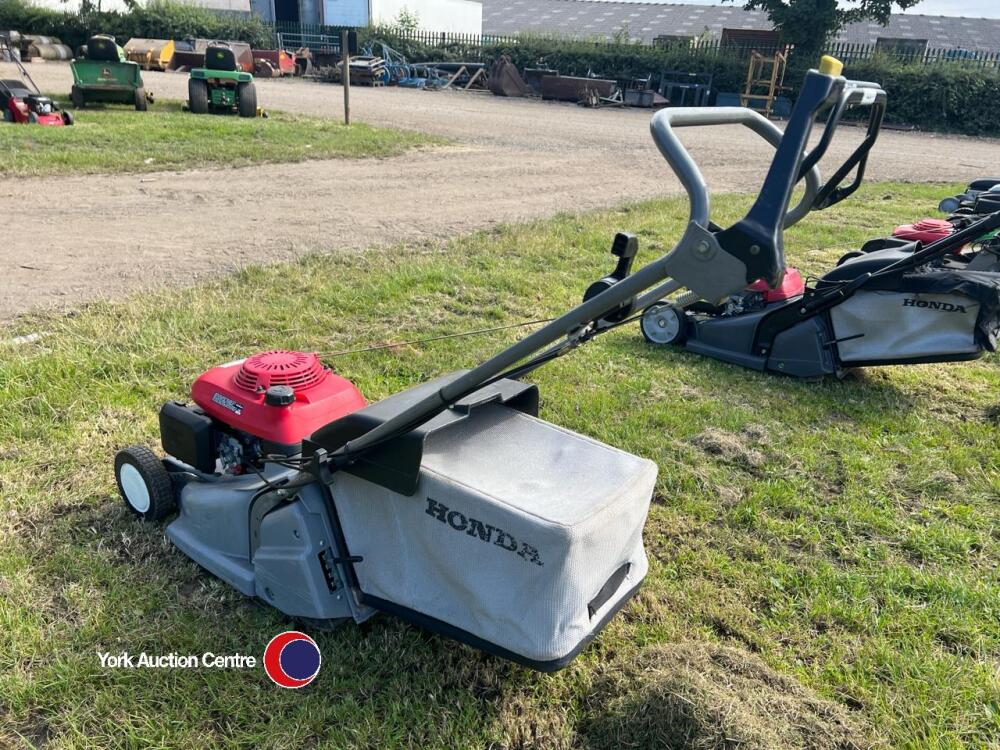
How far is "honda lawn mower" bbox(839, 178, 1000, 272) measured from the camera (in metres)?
4.15

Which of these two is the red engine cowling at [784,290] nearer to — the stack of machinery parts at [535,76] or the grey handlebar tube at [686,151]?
the grey handlebar tube at [686,151]

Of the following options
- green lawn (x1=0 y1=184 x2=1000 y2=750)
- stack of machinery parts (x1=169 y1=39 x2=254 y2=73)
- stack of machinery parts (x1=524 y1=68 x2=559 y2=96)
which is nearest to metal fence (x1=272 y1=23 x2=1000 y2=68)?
stack of machinery parts (x1=524 y1=68 x2=559 y2=96)

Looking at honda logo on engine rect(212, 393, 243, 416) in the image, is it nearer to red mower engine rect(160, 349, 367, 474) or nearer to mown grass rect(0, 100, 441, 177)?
red mower engine rect(160, 349, 367, 474)

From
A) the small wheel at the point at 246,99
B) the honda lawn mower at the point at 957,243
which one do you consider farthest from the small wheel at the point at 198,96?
the honda lawn mower at the point at 957,243

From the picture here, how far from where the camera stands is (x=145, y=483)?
105 inches

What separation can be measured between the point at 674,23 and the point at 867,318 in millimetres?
43927

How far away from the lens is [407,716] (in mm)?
2055

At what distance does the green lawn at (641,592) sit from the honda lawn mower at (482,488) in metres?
0.25

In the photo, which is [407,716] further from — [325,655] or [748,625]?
[748,625]

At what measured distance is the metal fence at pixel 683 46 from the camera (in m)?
25.7

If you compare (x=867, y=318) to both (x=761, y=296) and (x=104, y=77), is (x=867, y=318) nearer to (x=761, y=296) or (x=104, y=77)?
(x=761, y=296)

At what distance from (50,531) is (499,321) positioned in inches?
117

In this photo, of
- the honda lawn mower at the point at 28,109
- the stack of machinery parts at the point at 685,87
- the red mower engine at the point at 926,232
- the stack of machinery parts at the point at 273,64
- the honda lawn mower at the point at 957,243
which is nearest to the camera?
the honda lawn mower at the point at 957,243

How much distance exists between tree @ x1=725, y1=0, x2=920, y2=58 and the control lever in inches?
1092
